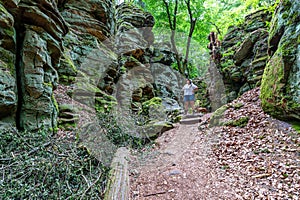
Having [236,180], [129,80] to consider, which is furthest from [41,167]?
[129,80]

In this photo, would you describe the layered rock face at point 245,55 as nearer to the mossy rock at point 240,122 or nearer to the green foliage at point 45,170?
the mossy rock at point 240,122

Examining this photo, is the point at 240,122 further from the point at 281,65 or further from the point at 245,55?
the point at 245,55

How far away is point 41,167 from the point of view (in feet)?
8.73

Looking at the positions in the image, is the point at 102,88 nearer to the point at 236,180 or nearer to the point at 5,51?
the point at 5,51

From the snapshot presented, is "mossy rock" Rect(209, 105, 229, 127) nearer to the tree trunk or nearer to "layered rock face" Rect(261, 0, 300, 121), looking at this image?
"layered rock face" Rect(261, 0, 300, 121)

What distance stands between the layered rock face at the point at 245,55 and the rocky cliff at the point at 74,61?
15.3ft

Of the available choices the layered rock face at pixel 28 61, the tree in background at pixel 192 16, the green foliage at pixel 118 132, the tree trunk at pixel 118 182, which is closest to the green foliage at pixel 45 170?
the tree trunk at pixel 118 182

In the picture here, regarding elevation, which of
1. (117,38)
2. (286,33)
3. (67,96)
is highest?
(117,38)

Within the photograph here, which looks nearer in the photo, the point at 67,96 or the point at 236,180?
the point at 236,180

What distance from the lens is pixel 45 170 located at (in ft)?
8.82

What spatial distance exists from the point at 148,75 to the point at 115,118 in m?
8.91

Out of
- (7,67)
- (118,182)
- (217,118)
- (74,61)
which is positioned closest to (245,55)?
(217,118)

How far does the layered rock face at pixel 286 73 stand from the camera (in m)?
4.10

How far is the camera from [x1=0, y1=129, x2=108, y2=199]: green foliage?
2.33 metres
